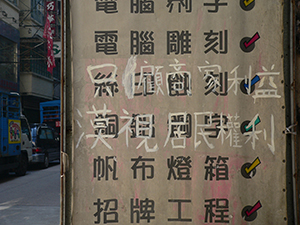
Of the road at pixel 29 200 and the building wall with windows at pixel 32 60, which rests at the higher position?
the building wall with windows at pixel 32 60

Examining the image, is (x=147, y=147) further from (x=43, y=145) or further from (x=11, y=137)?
(x=43, y=145)

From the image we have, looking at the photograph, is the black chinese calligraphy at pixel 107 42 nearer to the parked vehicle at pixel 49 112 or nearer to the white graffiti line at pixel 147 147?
the white graffiti line at pixel 147 147

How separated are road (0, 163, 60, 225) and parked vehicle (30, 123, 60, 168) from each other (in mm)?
2638

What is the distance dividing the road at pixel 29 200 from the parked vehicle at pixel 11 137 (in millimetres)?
611

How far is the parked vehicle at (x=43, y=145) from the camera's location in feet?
50.4

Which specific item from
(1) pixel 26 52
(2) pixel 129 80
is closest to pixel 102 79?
(2) pixel 129 80

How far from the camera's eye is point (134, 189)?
8.52ft

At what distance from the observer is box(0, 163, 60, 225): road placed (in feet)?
21.7

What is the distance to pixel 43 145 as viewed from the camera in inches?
628

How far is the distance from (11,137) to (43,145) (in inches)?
169

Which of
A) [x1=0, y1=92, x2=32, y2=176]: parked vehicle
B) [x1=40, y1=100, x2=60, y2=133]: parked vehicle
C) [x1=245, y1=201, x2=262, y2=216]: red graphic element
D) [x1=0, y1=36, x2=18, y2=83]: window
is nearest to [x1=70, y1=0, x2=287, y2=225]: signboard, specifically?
[x1=245, y1=201, x2=262, y2=216]: red graphic element

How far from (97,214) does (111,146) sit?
526mm

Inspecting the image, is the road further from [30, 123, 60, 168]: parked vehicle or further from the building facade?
the building facade

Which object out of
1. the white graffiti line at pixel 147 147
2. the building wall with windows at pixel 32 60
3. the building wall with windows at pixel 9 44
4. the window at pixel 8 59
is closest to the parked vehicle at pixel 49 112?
the building wall with windows at pixel 32 60
